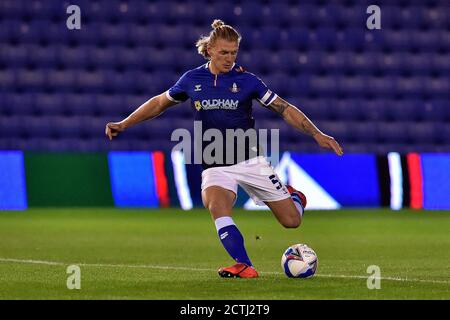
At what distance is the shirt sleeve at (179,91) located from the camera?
8.49m

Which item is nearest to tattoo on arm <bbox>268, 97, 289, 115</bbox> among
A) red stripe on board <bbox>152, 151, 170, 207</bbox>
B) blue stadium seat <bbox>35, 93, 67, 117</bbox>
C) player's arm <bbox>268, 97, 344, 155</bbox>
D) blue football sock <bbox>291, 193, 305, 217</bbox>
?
player's arm <bbox>268, 97, 344, 155</bbox>

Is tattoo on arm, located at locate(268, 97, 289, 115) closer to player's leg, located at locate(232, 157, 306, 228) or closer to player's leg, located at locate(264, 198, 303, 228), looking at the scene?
player's leg, located at locate(232, 157, 306, 228)

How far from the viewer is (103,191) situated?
Result: 15.8 meters

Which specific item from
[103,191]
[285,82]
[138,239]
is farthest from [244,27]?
[138,239]

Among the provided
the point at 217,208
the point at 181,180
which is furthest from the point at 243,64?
the point at 217,208

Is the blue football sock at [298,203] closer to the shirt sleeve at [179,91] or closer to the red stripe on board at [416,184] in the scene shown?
the shirt sleeve at [179,91]

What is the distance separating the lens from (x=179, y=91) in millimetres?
8523

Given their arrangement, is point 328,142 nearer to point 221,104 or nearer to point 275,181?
point 275,181

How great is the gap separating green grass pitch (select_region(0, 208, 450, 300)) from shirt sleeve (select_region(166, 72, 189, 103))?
4.19 ft

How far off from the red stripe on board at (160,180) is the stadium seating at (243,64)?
208 cm

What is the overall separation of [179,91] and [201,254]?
1.99m

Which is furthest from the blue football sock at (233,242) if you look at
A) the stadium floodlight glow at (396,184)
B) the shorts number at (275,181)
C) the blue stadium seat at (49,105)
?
the blue stadium seat at (49,105)

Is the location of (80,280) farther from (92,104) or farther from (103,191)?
(92,104)

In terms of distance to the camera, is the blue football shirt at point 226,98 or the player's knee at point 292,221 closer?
the blue football shirt at point 226,98
